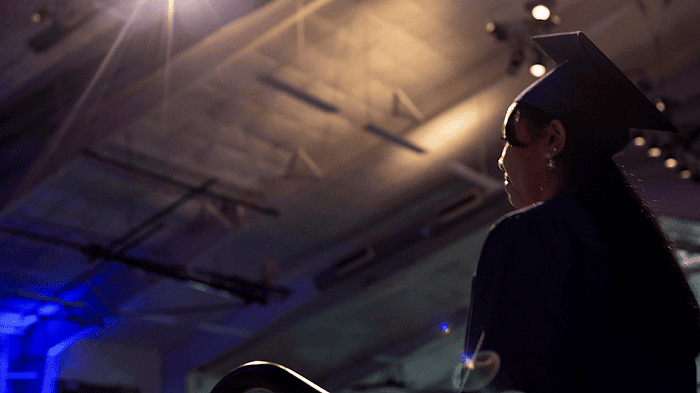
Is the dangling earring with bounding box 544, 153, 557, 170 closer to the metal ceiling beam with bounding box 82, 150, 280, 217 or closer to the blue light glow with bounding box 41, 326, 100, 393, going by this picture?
the metal ceiling beam with bounding box 82, 150, 280, 217

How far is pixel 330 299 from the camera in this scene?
11648 mm

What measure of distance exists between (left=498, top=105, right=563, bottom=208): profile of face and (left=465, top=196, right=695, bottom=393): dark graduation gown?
0.10 metres

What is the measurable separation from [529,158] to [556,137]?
0.04 meters

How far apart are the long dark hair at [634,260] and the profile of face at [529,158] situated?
0.4 inches

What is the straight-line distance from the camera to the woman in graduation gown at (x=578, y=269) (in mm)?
603

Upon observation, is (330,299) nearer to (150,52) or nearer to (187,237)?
(187,237)

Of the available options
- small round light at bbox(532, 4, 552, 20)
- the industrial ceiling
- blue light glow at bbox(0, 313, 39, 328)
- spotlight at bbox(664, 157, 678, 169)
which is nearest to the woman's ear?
the industrial ceiling

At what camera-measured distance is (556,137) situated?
751 millimetres

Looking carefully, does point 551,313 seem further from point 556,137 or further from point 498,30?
point 498,30

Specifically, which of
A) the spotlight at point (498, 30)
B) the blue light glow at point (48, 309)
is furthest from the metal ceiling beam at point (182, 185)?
the spotlight at point (498, 30)

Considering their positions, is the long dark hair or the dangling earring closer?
the long dark hair

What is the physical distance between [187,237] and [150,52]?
4636mm

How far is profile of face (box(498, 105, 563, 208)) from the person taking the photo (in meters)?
0.76

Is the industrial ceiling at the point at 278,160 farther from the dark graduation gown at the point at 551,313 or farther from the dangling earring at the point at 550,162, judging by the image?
the dark graduation gown at the point at 551,313
